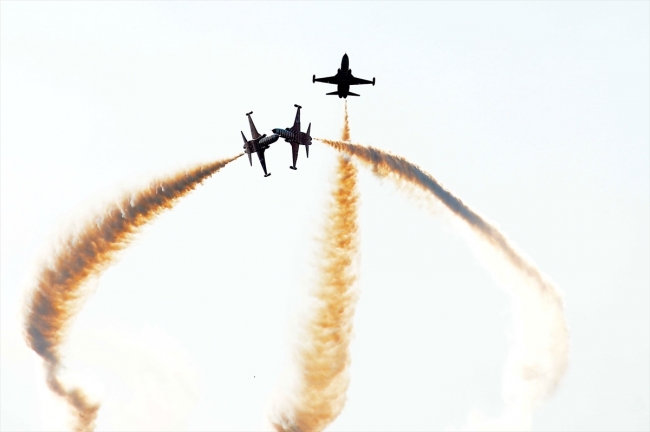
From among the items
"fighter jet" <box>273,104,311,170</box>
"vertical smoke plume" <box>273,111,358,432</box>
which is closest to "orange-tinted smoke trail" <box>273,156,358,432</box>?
"vertical smoke plume" <box>273,111,358,432</box>

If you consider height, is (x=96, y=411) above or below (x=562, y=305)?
below

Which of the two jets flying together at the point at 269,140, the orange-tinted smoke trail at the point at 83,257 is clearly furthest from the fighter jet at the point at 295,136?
the orange-tinted smoke trail at the point at 83,257

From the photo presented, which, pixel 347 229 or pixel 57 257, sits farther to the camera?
pixel 347 229

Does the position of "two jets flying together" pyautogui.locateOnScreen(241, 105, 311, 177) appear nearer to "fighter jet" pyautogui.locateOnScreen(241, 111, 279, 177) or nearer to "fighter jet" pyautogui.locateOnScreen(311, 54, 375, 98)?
"fighter jet" pyautogui.locateOnScreen(241, 111, 279, 177)

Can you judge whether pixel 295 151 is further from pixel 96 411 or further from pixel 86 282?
pixel 96 411

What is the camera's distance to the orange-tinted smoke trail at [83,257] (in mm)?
88938

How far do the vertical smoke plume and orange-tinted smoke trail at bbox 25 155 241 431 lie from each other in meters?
12.2

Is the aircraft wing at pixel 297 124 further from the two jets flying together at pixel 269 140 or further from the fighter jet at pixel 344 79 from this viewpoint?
the fighter jet at pixel 344 79

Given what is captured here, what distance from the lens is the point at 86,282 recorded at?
90.0 metres

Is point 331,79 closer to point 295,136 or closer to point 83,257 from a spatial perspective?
point 295,136

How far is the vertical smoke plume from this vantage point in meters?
92.2

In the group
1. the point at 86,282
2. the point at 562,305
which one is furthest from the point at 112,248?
the point at 562,305

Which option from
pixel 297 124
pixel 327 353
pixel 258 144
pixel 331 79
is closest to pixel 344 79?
pixel 331 79

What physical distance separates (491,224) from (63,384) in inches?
1417
